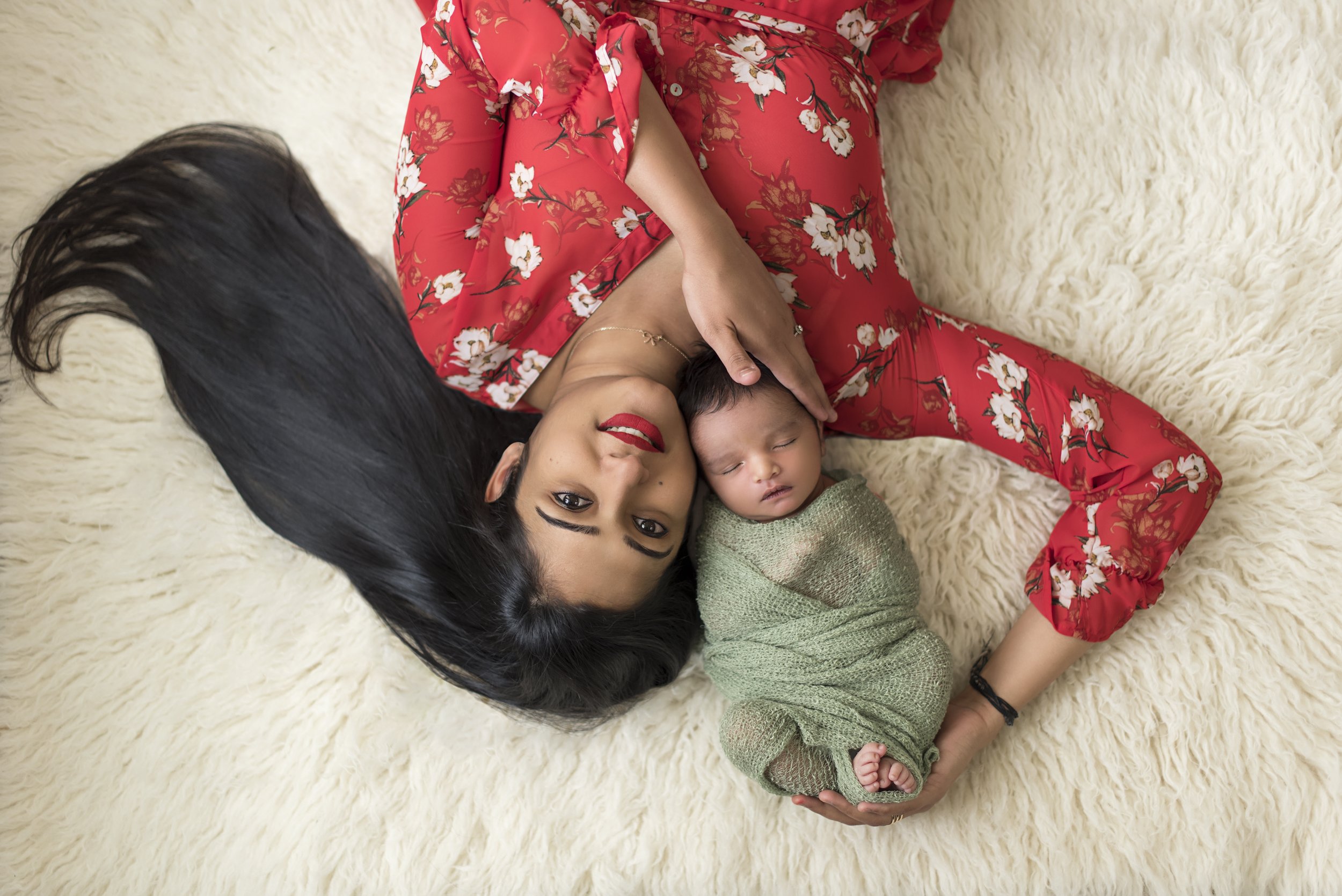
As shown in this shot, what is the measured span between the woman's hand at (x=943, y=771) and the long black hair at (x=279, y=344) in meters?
0.27

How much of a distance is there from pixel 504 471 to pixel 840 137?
0.62m

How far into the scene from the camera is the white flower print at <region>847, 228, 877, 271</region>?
109cm

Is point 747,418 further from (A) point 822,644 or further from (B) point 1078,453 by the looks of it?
(B) point 1078,453

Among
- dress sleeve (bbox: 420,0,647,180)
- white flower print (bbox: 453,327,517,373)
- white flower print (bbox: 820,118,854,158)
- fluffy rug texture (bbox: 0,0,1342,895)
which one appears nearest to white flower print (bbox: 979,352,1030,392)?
fluffy rug texture (bbox: 0,0,1342,895)

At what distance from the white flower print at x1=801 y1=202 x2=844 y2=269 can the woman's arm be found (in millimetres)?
96

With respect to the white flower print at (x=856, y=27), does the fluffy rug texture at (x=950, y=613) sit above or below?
below

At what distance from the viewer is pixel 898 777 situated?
100 cm

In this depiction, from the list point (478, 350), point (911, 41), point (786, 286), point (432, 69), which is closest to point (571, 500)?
point (478, 350)

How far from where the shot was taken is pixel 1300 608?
1.11m

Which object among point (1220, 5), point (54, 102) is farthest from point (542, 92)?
point (1220, 5)

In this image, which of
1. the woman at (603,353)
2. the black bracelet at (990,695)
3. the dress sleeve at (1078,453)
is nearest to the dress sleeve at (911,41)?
the woman at (603,353)

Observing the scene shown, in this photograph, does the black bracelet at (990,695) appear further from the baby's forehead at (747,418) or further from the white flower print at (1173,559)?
the baby's forehead at (747,418)

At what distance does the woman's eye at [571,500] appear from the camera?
95 cm

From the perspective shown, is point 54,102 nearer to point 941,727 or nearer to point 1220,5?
point 941,727
